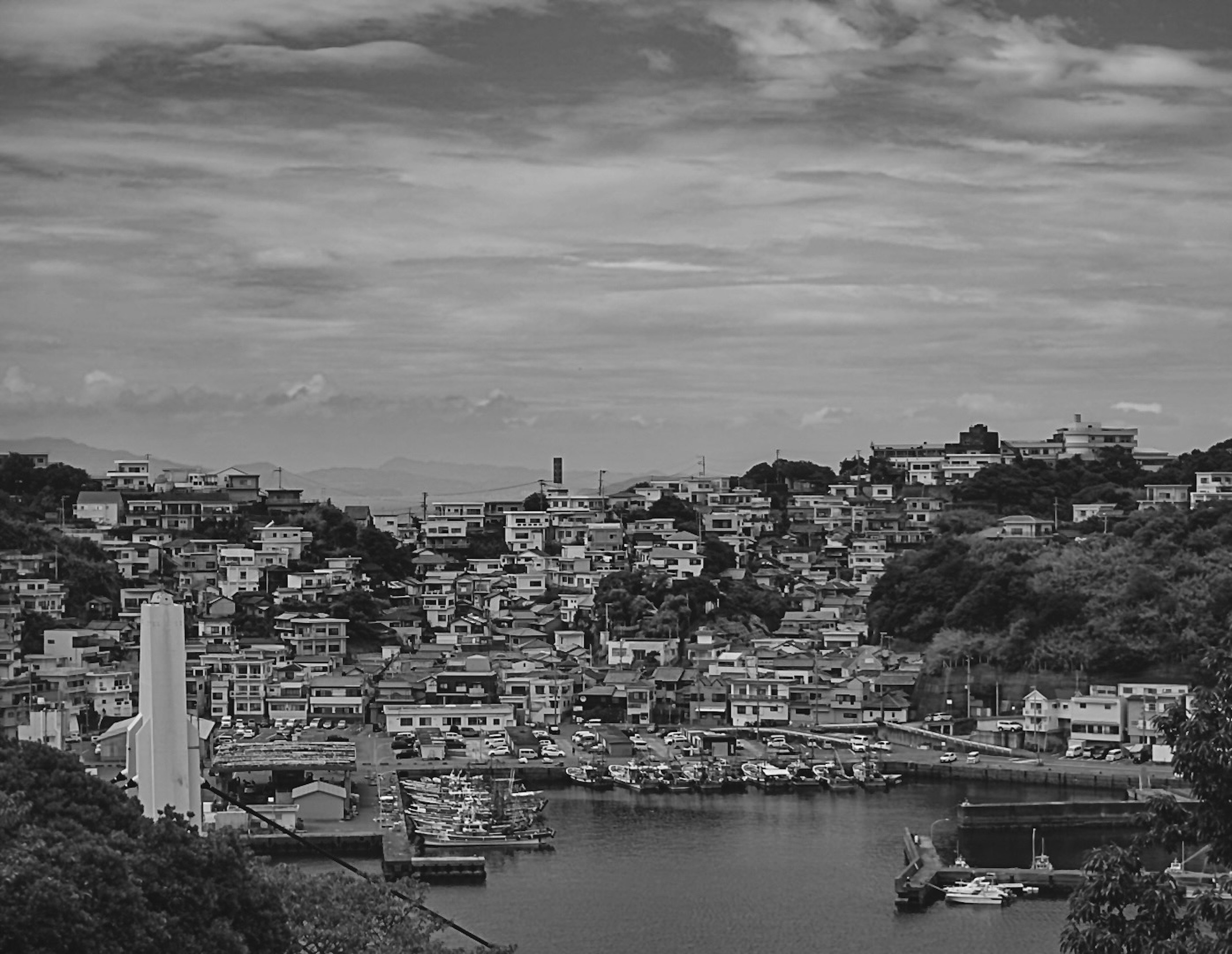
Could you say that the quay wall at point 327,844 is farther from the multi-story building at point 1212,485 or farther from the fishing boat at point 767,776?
the multi-story building at point 1212,485

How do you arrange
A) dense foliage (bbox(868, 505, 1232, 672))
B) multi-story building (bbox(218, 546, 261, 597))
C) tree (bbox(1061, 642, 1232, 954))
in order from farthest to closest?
multi-story building (bbox(218, 546, 261, 597)) < dense foliage (bbox(868, 505, 1232, 672)) < tree (bbox(1061, 642, 1232, 954))

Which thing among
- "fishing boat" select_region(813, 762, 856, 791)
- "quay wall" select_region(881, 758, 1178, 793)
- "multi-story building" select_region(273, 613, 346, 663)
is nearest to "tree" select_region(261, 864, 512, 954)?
"fishing boat" select_region(813, 762, 856, 791)

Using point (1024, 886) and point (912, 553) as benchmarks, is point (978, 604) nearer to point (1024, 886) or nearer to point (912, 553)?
point (912, 553)

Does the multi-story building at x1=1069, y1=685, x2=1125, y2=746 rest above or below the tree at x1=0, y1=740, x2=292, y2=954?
below

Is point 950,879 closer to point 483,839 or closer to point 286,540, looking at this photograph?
point 483,839

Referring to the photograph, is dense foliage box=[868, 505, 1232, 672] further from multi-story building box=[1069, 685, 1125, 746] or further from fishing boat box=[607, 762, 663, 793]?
fishing boat box=[607, 762, 663, 793]

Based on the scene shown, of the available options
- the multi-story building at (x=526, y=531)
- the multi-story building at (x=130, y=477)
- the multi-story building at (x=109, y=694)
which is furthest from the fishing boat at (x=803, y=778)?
the multi-story building at (x=130, y=477)
